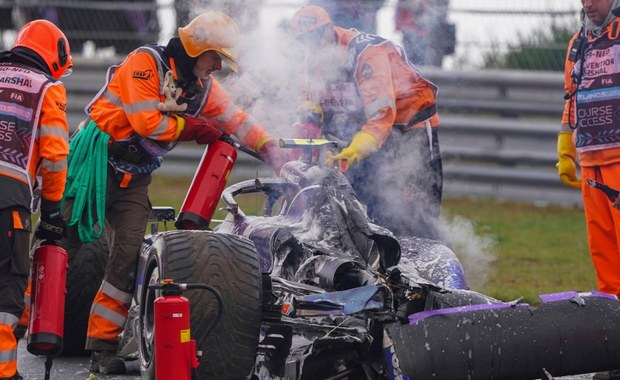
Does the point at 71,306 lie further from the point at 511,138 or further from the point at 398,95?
the point at 511,138

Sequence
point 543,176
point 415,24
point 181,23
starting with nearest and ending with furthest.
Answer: point 415,24 → point 181,23 → point 543,176

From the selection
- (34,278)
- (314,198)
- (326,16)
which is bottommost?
(34,278)

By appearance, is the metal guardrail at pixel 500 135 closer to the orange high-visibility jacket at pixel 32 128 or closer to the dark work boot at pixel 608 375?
the dark work boot at pixel 608 375

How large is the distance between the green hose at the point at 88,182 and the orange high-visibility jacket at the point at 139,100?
92mm

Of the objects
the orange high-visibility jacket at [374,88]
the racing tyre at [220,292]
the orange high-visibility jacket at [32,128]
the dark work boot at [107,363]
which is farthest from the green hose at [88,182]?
the orange high-visibility jacket at [374,88]

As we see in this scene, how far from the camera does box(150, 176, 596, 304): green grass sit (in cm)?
935

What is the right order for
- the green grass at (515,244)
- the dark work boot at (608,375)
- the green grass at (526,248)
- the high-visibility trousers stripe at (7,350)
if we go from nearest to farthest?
the high-visibility trousers stripe at (7,350) → the dark work boot at (608,375) → the green grass at (515,244) → the green grass at (526,248)

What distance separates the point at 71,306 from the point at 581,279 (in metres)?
4.43

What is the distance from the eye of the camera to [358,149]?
7609 millimetres

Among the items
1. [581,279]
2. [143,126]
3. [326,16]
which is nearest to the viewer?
[143,126]

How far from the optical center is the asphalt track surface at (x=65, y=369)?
684cm

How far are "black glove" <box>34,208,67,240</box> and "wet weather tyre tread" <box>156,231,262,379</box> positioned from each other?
2.99ft

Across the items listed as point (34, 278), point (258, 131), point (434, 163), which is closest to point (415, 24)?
point (434, 163)

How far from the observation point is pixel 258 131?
25.0 ft
